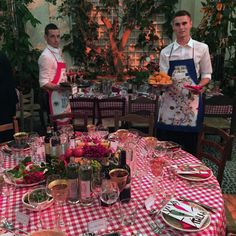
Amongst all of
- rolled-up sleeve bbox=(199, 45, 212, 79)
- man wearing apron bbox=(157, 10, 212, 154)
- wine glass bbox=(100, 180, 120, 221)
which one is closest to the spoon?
wine glass bbox=(100, 180, 120, 221)

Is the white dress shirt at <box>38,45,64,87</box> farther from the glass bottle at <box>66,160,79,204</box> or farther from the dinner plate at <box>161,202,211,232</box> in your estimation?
the dinner plate at <box>161,202,211,232</box>

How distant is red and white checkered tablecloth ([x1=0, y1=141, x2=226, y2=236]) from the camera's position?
1.25 metres

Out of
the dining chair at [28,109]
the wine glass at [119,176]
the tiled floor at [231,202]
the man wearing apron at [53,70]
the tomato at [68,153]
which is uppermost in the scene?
the man wearing apron at [53,70]

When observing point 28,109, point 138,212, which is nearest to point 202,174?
point 138,212

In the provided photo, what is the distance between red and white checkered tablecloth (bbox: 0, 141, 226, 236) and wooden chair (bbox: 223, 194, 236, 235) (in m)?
0.23

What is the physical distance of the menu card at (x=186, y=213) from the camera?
127 cm

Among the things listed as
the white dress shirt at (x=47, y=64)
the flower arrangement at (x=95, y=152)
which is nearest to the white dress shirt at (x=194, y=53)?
the white dress shirt at (x=47, y=64)

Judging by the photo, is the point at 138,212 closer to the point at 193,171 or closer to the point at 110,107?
the point at 193,171

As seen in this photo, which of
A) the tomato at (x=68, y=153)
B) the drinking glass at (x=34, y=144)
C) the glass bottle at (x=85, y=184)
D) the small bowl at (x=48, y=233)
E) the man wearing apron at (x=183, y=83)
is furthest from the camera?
the man wearing apron at (x=183, y=83)

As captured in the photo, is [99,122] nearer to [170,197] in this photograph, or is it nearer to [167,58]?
[167,58]

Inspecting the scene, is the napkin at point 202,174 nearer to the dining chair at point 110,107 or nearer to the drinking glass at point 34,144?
the drinking glass at point 34,144

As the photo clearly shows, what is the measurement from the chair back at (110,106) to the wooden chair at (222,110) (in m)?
1.03

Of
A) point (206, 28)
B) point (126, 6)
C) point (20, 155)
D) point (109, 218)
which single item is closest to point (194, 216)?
point (109, 218)

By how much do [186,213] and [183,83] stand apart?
1508mm
